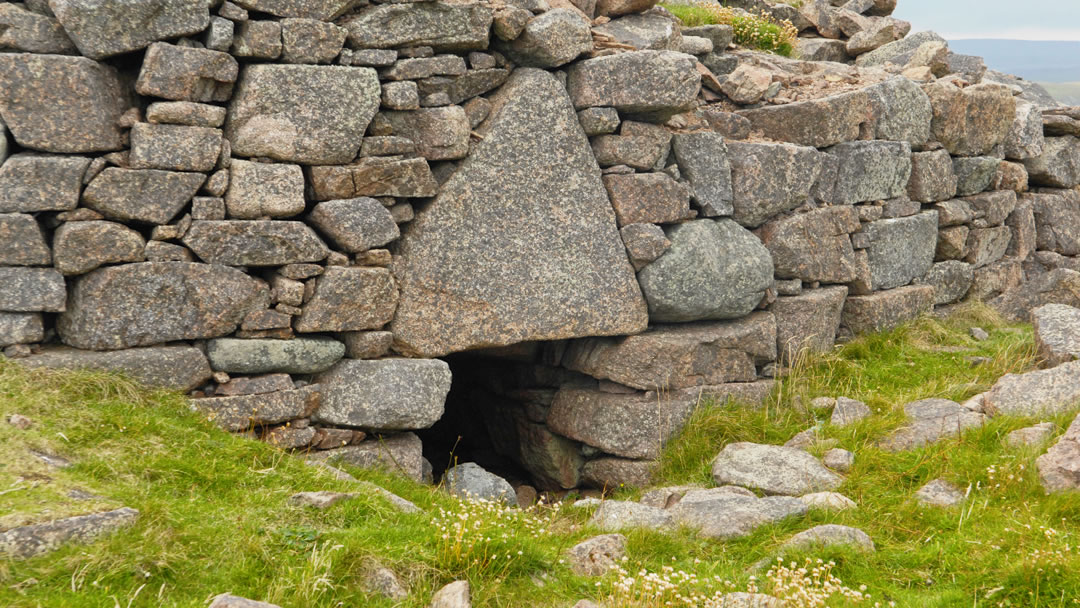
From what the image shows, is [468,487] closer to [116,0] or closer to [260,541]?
[260,541]

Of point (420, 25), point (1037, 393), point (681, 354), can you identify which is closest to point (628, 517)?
point (681, 354)

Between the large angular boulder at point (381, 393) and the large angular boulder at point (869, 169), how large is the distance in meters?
4.84

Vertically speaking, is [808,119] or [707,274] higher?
[808,119]

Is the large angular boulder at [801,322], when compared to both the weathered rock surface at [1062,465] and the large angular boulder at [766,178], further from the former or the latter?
the weathered rock surface at [1062,465]

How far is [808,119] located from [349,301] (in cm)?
509

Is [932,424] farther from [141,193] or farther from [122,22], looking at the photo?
[122,22]

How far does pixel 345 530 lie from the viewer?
220 inches

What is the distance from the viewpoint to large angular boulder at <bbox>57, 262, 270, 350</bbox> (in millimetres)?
6938

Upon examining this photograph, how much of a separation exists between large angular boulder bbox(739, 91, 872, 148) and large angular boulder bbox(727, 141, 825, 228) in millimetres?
323

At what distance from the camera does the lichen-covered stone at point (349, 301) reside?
7629 mm

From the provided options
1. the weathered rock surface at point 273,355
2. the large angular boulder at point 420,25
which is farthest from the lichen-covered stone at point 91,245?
the large angular boulder at point 420,25

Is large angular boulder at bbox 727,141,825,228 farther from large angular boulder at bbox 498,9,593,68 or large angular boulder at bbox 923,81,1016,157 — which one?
large angular boulder at bbox 923,81,1016,157

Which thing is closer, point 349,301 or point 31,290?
point 31,290

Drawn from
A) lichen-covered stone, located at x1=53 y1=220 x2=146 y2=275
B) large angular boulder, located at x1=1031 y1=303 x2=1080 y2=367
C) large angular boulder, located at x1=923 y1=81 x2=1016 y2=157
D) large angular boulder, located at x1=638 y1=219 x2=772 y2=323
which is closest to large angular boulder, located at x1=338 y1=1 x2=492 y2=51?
lichen-covered stone, located at x1=53 y1=220 x2=146 y2=275
